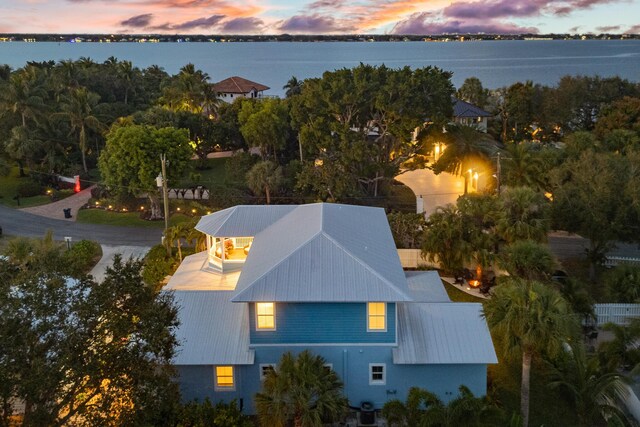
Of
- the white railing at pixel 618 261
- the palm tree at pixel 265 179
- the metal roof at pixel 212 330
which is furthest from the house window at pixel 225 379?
the palm tree at pixel 265 179

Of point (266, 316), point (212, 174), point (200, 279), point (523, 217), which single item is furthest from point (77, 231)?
point (523, 217)

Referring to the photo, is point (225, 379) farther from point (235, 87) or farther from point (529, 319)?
point (235, 87)

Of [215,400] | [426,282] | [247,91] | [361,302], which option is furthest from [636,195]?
[247,91]

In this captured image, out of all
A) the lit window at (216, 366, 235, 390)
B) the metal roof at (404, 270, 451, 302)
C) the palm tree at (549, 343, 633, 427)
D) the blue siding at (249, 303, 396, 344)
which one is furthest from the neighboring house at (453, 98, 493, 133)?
the lit window at (216, 366, 235, 390)

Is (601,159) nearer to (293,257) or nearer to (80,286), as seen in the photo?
(293,257)

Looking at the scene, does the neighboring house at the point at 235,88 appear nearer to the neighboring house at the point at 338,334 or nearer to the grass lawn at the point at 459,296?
the grass lawn at the point at 459,296

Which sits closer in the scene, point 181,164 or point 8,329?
point 8,329
